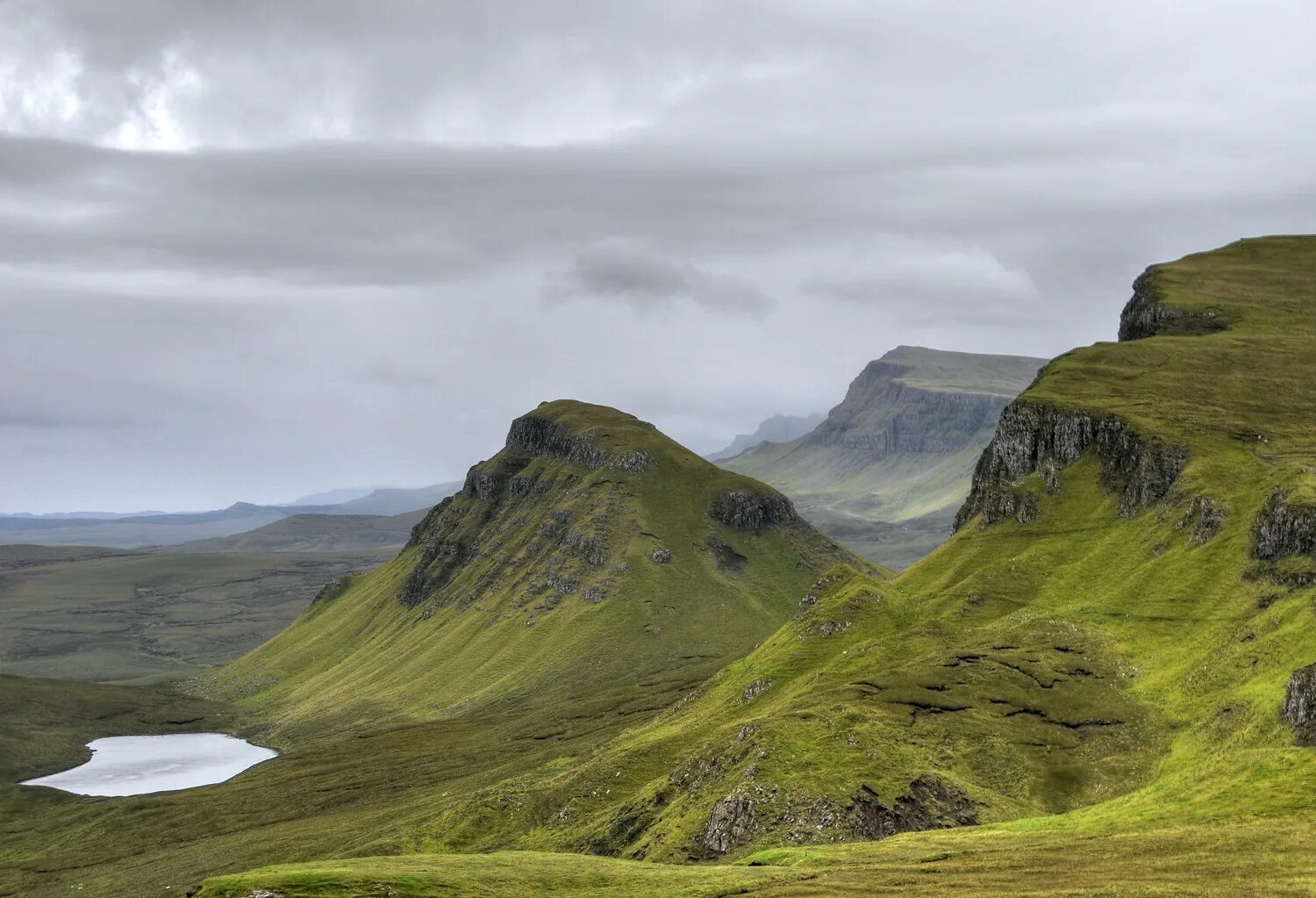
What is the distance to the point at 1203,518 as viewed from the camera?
159500mm

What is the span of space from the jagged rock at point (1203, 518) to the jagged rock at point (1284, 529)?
8268 mm

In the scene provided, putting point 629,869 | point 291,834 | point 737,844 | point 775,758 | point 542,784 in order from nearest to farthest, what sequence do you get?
point 629,869 < point 737,844 < point 775,758 < point 542,784 < point 291,834

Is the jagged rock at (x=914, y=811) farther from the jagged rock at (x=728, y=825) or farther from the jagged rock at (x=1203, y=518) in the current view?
Result: the jagged rock at (x=1203, y=518)

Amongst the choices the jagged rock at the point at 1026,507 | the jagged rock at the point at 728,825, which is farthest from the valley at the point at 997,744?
the jagged rock at the point at 1026,507

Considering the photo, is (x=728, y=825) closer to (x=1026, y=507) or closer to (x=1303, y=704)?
(x=1303, y=704)

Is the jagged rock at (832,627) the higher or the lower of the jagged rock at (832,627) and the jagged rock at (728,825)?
the higher

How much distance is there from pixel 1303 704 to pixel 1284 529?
47.3m

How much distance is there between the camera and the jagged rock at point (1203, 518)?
157 meters

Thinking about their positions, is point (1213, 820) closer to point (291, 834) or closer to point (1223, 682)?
point (1223, 682)

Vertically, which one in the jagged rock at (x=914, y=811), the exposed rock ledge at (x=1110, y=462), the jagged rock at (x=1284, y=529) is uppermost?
the exposed rock ledge at (x=1110, y=462)

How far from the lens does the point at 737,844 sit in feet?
357

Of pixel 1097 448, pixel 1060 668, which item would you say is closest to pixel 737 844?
pixel 1060 668

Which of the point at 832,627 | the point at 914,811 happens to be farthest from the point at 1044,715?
the point at 832,627

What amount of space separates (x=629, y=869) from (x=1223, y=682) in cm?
6996
